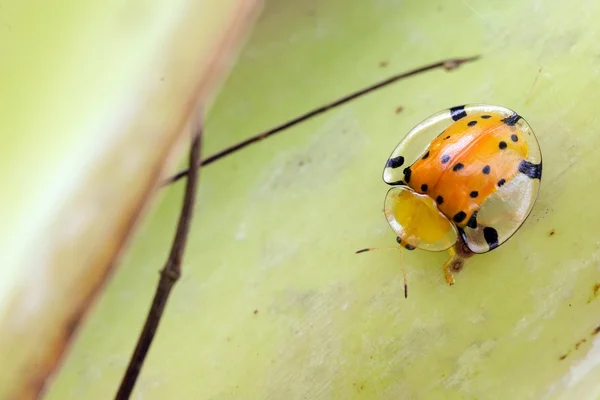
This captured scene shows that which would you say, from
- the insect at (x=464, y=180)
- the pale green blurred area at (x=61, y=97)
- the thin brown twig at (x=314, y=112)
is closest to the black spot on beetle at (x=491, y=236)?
the insect at (x=464, y=180)

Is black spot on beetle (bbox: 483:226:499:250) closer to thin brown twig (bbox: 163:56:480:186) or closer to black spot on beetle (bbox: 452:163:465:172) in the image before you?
black spot on beetle (bbox: 452:163:465:172)

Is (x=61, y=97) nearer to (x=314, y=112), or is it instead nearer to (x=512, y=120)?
(x=314, y=112)

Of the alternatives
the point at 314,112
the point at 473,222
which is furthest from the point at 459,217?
the point at 314,112

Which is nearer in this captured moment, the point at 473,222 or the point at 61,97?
the point at 473,222

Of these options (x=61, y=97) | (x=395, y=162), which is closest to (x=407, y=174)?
(x=395, y=162)

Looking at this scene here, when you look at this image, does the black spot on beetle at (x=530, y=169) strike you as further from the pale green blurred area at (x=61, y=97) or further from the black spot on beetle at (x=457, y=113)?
the pale green blurred area at (x=61, y=97)

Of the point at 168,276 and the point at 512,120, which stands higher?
the point at 512,120
